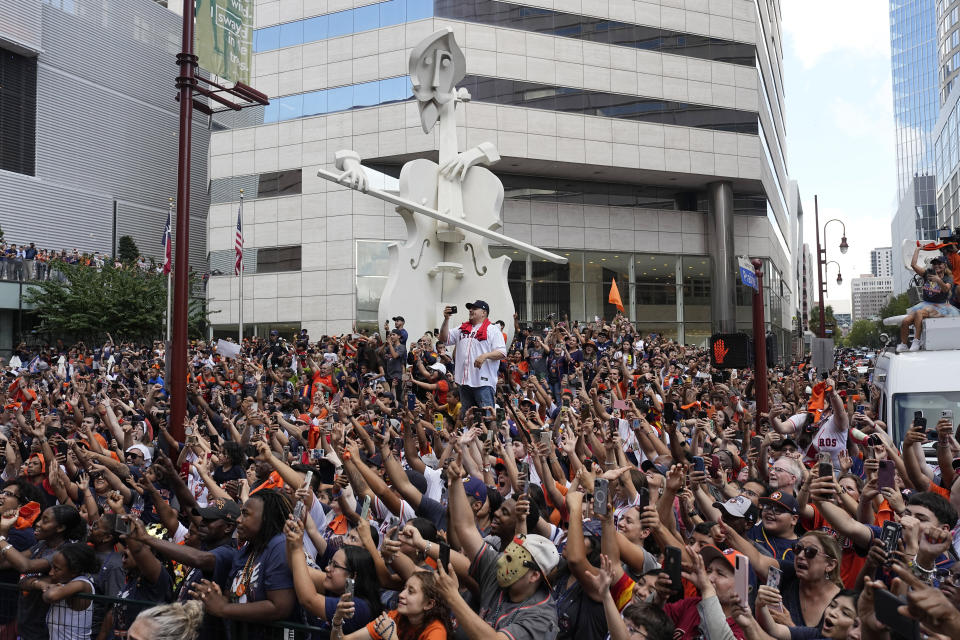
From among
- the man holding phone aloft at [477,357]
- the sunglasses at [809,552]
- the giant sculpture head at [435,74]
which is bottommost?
the sunglasses at [809,552]

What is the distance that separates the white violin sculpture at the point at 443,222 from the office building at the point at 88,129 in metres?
21.3

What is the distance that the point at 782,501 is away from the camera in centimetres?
560

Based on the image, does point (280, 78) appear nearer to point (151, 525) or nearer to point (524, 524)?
point (151, 525)

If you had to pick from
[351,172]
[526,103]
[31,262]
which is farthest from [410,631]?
[31,262]

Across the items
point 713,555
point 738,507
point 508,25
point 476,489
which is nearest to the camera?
point 713,555

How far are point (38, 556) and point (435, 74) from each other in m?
14.7

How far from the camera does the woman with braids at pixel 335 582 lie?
14.6 feet

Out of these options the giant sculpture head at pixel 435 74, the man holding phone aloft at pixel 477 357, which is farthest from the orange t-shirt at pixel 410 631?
the giant sculpture head at pixel 435 74

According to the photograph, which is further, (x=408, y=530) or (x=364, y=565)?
(x=364, y=565)

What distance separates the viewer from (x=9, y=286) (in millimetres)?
34562

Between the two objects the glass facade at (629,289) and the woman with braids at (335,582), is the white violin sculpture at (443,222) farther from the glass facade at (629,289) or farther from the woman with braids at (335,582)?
the glass facade at (629,289)

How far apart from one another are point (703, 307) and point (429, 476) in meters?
34.5

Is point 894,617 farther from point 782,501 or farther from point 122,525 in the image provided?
A: point 122,525

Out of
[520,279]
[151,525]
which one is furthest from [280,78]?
[151,525]
